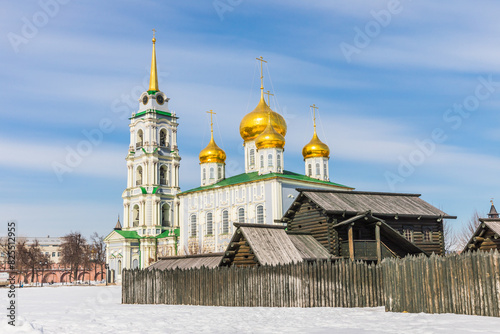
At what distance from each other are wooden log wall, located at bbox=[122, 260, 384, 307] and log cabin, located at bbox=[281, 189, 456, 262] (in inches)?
184

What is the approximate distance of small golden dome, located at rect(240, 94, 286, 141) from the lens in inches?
2435

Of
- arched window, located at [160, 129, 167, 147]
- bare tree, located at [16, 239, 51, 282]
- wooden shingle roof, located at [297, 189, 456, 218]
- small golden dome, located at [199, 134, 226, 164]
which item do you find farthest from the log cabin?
A: bare tree, located at [16, 239, 51, 282]

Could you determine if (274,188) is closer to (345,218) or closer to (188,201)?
(188,201)

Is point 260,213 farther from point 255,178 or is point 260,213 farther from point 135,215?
point 135,215

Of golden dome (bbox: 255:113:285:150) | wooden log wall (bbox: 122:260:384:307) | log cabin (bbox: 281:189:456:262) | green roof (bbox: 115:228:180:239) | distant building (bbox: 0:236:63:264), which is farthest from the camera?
distant building (bbox: 0:236:63:264)

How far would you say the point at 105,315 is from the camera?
18562mm

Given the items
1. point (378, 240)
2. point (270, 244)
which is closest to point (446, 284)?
point (378, 240)

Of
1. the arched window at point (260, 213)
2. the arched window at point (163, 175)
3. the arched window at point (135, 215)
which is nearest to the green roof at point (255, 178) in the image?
the arched window at point (260, 213)

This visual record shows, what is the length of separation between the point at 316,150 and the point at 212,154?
464 inches

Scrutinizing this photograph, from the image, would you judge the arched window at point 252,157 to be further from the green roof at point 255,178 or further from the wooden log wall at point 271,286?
the wooden log wall at point 271,286

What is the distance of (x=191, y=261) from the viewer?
2897cm

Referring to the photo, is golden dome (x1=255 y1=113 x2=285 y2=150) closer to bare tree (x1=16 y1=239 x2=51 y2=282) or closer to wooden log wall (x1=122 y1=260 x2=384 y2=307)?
wooden log wall (x1=122 y1=260 x2=384 y2=307)

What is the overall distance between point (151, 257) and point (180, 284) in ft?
159

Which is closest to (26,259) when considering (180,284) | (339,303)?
(180,284)
